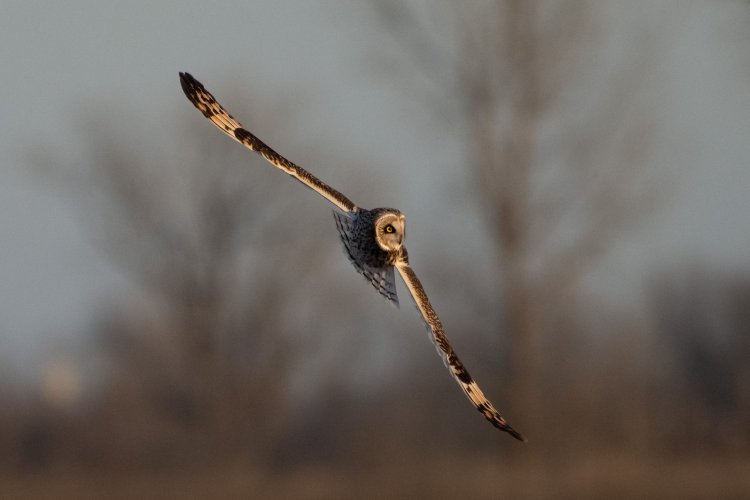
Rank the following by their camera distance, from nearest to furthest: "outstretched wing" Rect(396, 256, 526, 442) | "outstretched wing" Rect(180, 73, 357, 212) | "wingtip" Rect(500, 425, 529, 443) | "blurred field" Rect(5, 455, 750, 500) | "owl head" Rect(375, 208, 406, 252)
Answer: "wingtip" Rect(500, 425, 529, 443) < "outstretched wing" Rect(396, 256, 526, 442) < "outstretched wing" Rect(180, 73, 357, 212) < "owl head" Rect(375, 208, 406, 252) < "blurred field" Rect(5, 455, 750, 500)

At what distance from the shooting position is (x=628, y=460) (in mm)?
16047

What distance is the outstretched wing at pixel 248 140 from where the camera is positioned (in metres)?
7.04

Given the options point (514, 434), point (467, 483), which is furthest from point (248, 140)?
point (467, 483)

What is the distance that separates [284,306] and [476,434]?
3561 millimetres

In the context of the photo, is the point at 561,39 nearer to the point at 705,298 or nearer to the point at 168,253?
the point at 168,253

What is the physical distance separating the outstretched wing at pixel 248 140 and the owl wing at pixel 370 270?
0.14 meters

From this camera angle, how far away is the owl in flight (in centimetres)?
670

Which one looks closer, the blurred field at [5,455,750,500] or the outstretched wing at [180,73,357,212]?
the outstretched wing at [180,73,357,212]

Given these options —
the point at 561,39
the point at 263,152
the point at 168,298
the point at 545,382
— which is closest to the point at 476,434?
the point at 545,382

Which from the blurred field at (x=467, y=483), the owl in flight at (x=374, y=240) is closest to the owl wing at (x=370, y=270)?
the owl in flight at (x=374, y=240)

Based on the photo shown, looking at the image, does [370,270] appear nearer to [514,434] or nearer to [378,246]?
[378,246]

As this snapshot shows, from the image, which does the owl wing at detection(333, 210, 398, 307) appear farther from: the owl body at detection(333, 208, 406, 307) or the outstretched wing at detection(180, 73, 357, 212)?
the outstretched wing at detection(180, 73, 357, 212)

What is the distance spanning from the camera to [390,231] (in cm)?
724

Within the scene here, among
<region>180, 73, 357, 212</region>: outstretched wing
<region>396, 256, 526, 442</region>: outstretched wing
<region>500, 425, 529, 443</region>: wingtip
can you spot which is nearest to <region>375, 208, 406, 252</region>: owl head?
<region>180, 73, 357, 212</region>: outstretched wing
